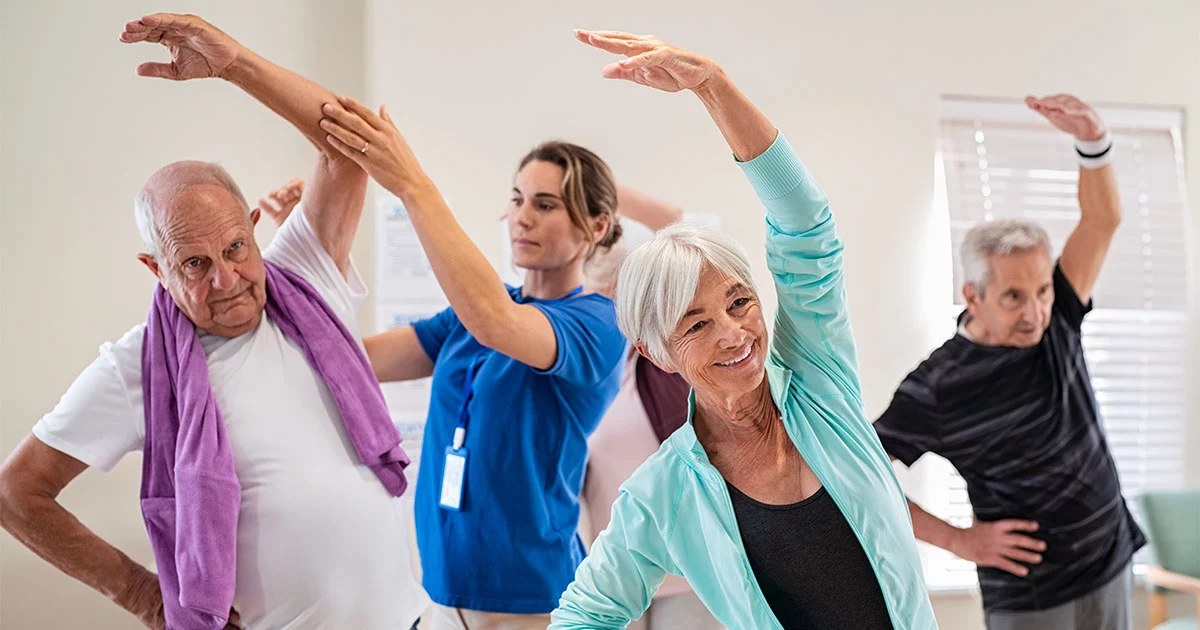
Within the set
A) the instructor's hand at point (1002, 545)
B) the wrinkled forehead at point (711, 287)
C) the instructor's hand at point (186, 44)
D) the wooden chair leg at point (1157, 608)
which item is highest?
the instructor's hand at point (186, 44)

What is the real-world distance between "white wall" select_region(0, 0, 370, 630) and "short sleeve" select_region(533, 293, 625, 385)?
6.47 feet

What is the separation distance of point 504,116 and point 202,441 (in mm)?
2218

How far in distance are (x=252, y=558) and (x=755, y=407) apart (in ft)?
3.10

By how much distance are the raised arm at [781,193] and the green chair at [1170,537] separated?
3.03 metres

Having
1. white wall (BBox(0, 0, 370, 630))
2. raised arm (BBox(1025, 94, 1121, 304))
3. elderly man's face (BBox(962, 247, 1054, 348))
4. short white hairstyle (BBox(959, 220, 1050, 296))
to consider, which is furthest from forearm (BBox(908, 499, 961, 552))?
white wall (BBox(0, 0, 370, 630))

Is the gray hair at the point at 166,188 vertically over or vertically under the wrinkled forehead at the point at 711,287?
over

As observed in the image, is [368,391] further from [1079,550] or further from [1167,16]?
[1167,16]

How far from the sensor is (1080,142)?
289cm

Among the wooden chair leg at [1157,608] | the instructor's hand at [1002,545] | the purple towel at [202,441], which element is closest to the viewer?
the purple towel at [202,441]

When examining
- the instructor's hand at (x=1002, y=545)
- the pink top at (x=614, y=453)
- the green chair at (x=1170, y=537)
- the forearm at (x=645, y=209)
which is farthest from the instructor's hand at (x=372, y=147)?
the green chair at (x=1170, y=537)

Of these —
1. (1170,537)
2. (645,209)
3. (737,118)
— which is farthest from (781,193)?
(1170,537)

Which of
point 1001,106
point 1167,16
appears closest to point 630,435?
point 1001,106

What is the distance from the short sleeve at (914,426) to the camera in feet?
8.98

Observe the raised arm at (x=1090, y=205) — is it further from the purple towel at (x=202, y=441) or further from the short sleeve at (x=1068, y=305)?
the purple towel at (x=202, y=441)
